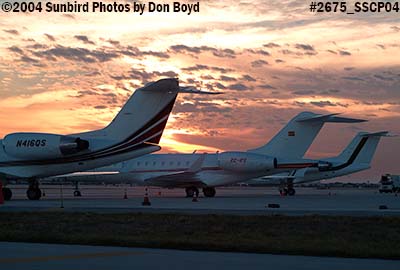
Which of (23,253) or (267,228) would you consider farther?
(267,228)

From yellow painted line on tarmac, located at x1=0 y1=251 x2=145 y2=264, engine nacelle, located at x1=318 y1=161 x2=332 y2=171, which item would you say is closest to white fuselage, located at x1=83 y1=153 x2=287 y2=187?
engine nacelle, located at x1=318 y1=161 x2=332 y2=171

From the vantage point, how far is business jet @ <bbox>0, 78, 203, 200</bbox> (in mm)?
36812

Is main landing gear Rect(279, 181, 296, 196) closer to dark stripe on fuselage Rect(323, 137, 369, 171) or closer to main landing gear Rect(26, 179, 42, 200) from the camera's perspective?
dark stripe on fuselage Rect(323, 137, 369, 171)

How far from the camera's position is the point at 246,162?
46.5 m

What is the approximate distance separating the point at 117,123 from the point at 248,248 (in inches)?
956

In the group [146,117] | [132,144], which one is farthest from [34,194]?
[146,117]

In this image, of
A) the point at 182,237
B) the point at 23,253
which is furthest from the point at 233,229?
the point at 23,253

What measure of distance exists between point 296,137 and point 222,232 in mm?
33871

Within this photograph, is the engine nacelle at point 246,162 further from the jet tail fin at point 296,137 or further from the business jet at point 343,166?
the business jet at point 343,166

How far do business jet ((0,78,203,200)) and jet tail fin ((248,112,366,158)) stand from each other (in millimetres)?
15136

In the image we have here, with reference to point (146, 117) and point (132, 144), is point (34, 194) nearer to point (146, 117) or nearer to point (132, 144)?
point (132, 144)

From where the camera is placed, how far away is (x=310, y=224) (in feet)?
63.4

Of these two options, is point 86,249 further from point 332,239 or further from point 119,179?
point 119,179

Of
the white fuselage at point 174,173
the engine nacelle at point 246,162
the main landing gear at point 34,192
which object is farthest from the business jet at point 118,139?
the white fuselage at point 174,173
